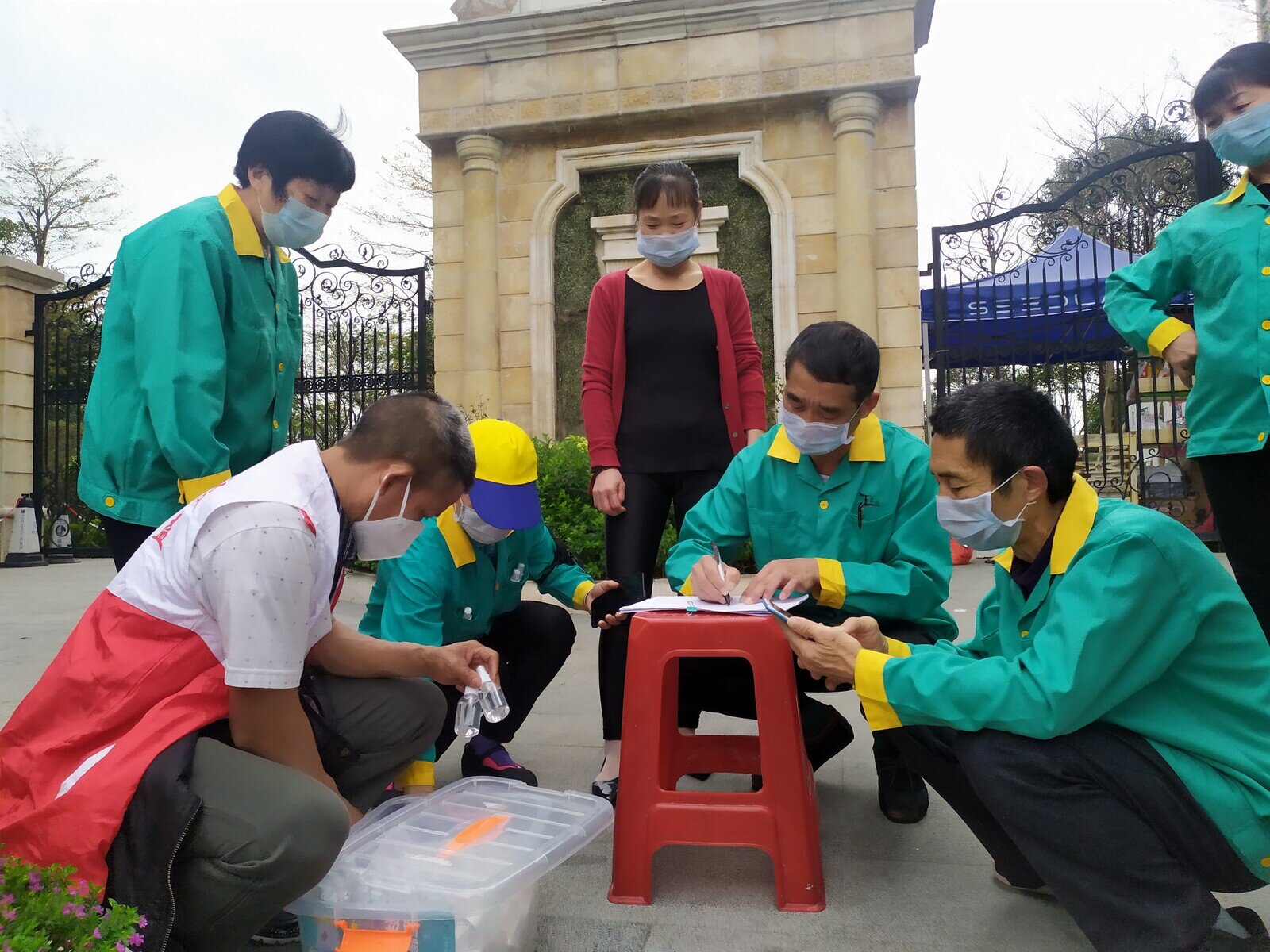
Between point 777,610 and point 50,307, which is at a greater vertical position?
point 50,307

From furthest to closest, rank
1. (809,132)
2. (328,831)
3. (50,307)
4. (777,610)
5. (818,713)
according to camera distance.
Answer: (50,307)
(809,132)
(818,713)
(777,610)
(328,831)

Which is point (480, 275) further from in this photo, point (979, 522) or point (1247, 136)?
point (979, 522)

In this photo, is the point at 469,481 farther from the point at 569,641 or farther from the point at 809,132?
the point at 809,132

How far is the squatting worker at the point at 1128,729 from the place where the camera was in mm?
1592

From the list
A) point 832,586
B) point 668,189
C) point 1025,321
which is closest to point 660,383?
point 668,189

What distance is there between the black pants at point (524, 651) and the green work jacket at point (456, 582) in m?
0.05

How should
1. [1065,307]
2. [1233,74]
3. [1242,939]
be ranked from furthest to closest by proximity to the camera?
[1065,307] → [1233,74] → [1242,939]

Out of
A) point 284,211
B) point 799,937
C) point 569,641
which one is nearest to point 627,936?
point 799,937

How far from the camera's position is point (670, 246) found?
2.97 metres

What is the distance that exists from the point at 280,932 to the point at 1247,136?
9.94 feet

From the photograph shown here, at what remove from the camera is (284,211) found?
7.69 feet

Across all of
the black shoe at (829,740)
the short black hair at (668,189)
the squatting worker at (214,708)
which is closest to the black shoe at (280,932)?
the squatting worker at (214,708)

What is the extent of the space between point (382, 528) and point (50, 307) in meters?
10.1

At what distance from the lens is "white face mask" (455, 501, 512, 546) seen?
2.58 m
